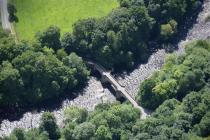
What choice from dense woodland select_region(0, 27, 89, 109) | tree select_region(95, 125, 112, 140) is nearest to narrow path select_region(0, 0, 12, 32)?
dense woodland select_region(0, 27, 89, 109)

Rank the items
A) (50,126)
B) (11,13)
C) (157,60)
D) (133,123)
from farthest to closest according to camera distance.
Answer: (11,13) → (157,60) → (50,126) → (133,123)

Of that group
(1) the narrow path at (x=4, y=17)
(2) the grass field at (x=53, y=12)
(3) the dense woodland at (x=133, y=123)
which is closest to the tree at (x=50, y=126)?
(3) the dense woodland at (x=133, y=123)

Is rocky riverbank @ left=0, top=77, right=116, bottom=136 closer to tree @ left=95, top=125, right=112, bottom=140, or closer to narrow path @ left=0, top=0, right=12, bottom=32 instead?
tree @ left=95, top=125, right=112, bottom=140

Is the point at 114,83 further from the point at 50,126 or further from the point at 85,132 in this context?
the point at 85,132

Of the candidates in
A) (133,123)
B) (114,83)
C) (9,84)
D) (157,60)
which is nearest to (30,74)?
(9,84)

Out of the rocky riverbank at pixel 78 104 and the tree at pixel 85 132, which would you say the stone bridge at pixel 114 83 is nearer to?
the rocky riverbank at pixel 78 104

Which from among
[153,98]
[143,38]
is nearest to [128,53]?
[143,38]
